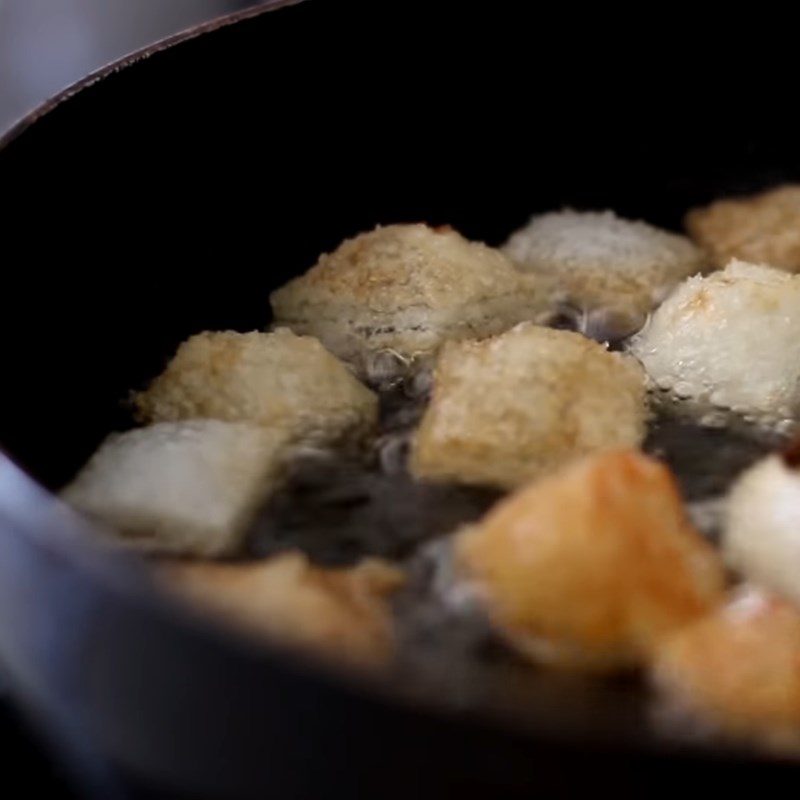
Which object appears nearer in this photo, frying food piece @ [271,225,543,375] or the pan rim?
the pan rim

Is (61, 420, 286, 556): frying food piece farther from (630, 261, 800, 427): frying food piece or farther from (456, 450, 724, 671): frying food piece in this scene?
(630, 261, 800, 427): frying food piece

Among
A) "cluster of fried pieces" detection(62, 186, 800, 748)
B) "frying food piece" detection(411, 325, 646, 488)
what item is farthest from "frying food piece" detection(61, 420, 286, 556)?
"frying food piece" detection(411, 325, 646, 488)

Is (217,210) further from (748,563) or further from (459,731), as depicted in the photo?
(459,731)

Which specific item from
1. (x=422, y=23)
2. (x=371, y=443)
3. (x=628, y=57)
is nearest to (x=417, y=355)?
(x=371, y=443)

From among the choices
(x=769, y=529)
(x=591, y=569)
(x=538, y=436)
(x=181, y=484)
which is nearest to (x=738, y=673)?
(x=591, y=569)

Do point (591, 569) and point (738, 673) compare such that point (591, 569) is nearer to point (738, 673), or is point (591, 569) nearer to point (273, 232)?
point (738, 673)

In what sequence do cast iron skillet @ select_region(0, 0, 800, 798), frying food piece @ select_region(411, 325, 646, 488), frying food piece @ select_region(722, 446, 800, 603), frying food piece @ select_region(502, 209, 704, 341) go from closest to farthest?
cast iron skillet @ select_region(0, 0, 800, 798) < frying food piece @ select_region(722, 446, 800, 603) < frying food piece @ select_region(411, 325, 646, 488) < frying food piece @ select_region(502, 209, 704, 341)
